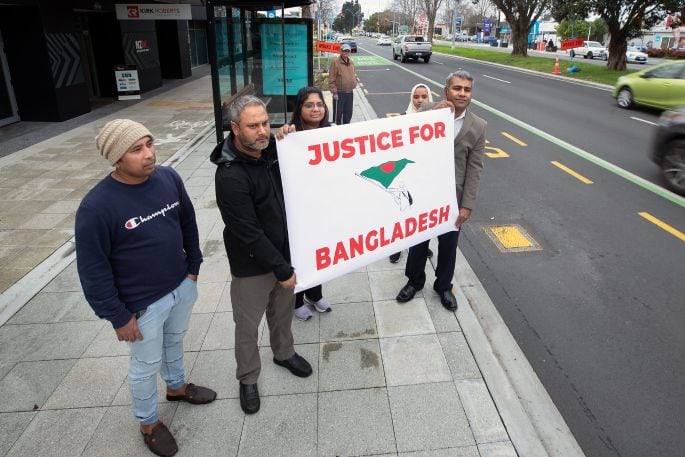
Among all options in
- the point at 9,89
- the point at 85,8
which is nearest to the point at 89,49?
the point at 85,8

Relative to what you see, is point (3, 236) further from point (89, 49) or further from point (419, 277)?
point (89, 49)

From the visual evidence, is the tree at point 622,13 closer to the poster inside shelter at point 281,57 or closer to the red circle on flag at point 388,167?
the poster inside shelter at point 281,57

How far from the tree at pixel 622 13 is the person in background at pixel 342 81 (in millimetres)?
18501

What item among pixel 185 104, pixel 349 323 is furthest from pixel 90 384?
pixel 185 104

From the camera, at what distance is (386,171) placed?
3.37m


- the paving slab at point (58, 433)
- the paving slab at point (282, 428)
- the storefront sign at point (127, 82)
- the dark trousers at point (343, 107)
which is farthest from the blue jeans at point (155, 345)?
the storefront sign at point (127, 82)

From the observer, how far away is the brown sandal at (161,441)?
108 inches

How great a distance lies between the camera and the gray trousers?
2.93 metres

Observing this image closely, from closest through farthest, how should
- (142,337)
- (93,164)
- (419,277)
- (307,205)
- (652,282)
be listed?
(142,337), (307,205), (419,277), (652,282), (93,164)

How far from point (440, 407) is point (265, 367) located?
129 centimetres

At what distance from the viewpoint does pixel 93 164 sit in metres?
8.62

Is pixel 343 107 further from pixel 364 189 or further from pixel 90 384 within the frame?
pixel 90 384

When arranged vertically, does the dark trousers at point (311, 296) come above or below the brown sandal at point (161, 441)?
above

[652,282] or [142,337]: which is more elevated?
[142,337]
